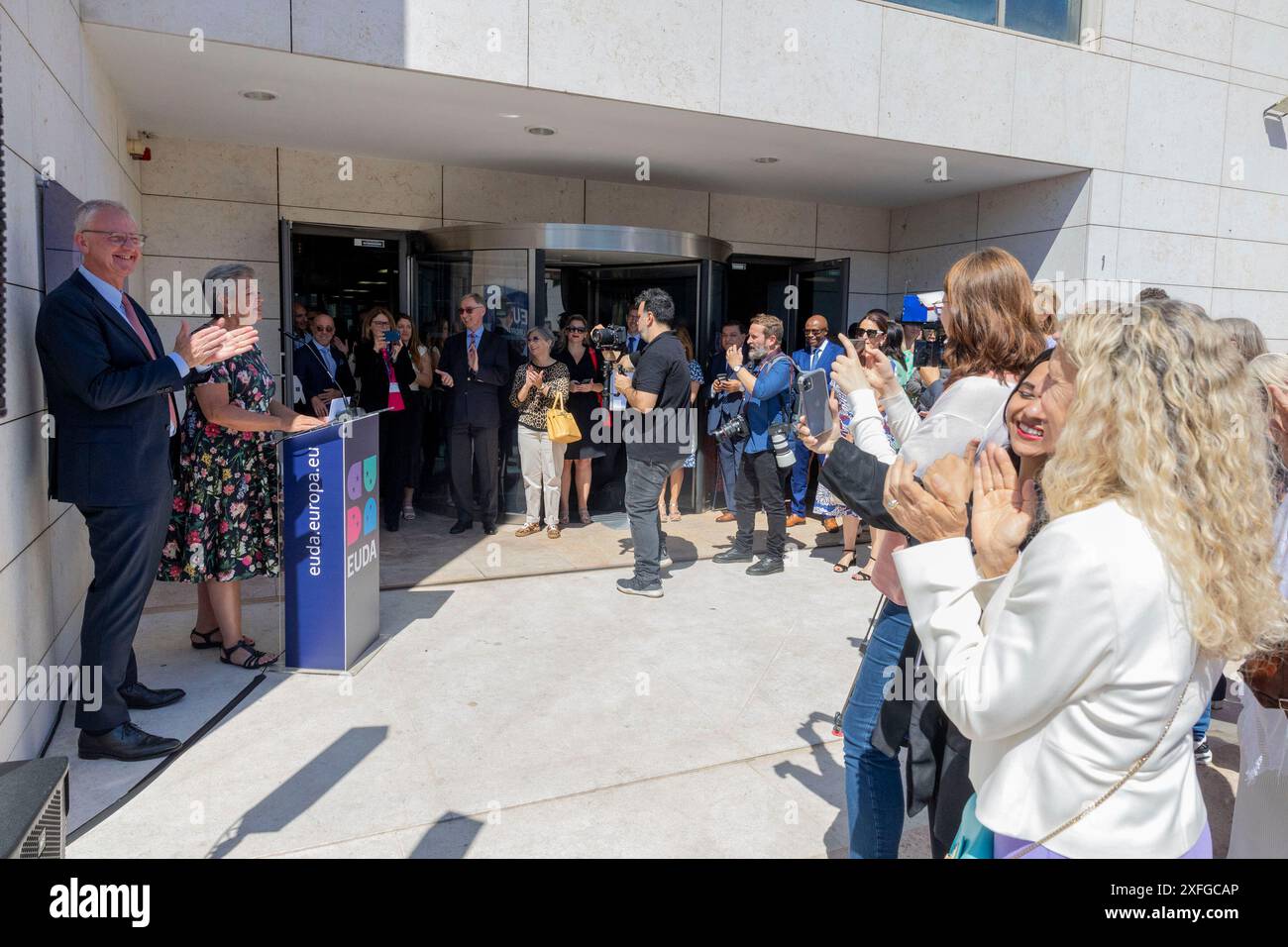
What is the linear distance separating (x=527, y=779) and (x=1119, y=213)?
7.87 m

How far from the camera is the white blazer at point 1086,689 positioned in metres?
1.32

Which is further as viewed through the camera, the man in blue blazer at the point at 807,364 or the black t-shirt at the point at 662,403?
the man in blue blazer at the point at 807,364

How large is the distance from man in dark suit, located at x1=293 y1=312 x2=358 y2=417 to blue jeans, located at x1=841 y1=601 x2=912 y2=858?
5.17m

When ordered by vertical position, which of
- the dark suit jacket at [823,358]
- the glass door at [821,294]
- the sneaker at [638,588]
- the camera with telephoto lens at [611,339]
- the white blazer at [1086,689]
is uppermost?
the glass door at [821,294]

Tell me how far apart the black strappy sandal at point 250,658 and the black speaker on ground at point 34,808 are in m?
3.05

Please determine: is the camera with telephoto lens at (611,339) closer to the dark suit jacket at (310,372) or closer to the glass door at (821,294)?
the dark suit jacket at (310,372)

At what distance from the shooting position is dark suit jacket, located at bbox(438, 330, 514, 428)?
741 cm

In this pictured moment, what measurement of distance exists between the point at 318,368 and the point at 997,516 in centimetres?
597

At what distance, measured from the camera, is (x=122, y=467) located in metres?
3.39

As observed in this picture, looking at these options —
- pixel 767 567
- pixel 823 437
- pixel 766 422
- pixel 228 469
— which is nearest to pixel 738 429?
pixel 766 422

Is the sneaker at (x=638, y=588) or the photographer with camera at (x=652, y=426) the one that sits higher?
the photographer with camera at (x=652, y=426)

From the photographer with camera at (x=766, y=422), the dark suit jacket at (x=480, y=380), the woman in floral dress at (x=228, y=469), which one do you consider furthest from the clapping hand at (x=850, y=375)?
the dark suit jacket at (x=480, y=380)

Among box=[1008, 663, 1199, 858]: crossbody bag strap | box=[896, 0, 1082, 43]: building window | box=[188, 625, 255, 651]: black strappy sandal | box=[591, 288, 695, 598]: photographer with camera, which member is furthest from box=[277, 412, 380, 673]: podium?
box=[896, 0, 1082, 43]: building window
